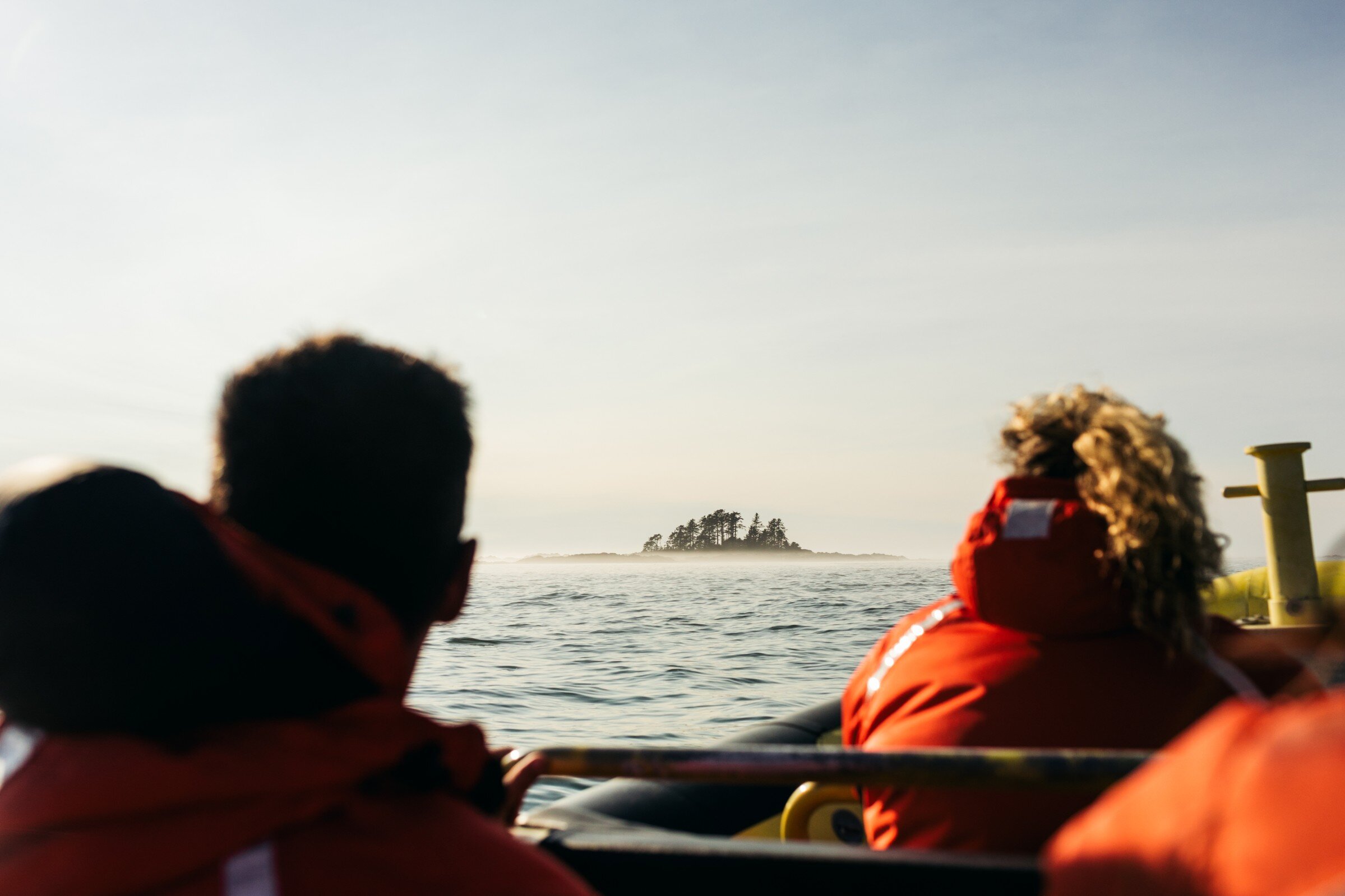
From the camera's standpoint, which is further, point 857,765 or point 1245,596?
point 1245,596

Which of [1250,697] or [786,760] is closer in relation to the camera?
[786,760]

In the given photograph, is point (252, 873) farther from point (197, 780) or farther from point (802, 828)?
point (802, 828)

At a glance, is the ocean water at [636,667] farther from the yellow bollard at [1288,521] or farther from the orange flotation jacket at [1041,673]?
the yellow bollard at [1288,521]

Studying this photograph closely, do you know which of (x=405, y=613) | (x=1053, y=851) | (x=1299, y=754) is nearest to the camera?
A: (x=1299, y=754)

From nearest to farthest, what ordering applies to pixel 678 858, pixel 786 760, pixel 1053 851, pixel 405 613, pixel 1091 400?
pixel 1053 851 < pixel 405 613 < pixel 678 858 < pixel 786 760 < pixel 1091 400

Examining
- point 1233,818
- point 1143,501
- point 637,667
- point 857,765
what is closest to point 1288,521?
point 1143,501

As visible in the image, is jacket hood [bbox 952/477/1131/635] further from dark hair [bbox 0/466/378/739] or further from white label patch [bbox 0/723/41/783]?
white label patch [bbox 0/723/41/783]

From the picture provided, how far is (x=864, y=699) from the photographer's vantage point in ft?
7.83

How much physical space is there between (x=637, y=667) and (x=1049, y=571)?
33.7ft

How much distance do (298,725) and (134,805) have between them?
0.15 m

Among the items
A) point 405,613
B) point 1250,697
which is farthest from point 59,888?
point 1250,697

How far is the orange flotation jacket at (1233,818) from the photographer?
0.56 meters

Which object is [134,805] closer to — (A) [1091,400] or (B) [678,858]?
(B) [678,858]

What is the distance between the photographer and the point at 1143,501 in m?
1.97
